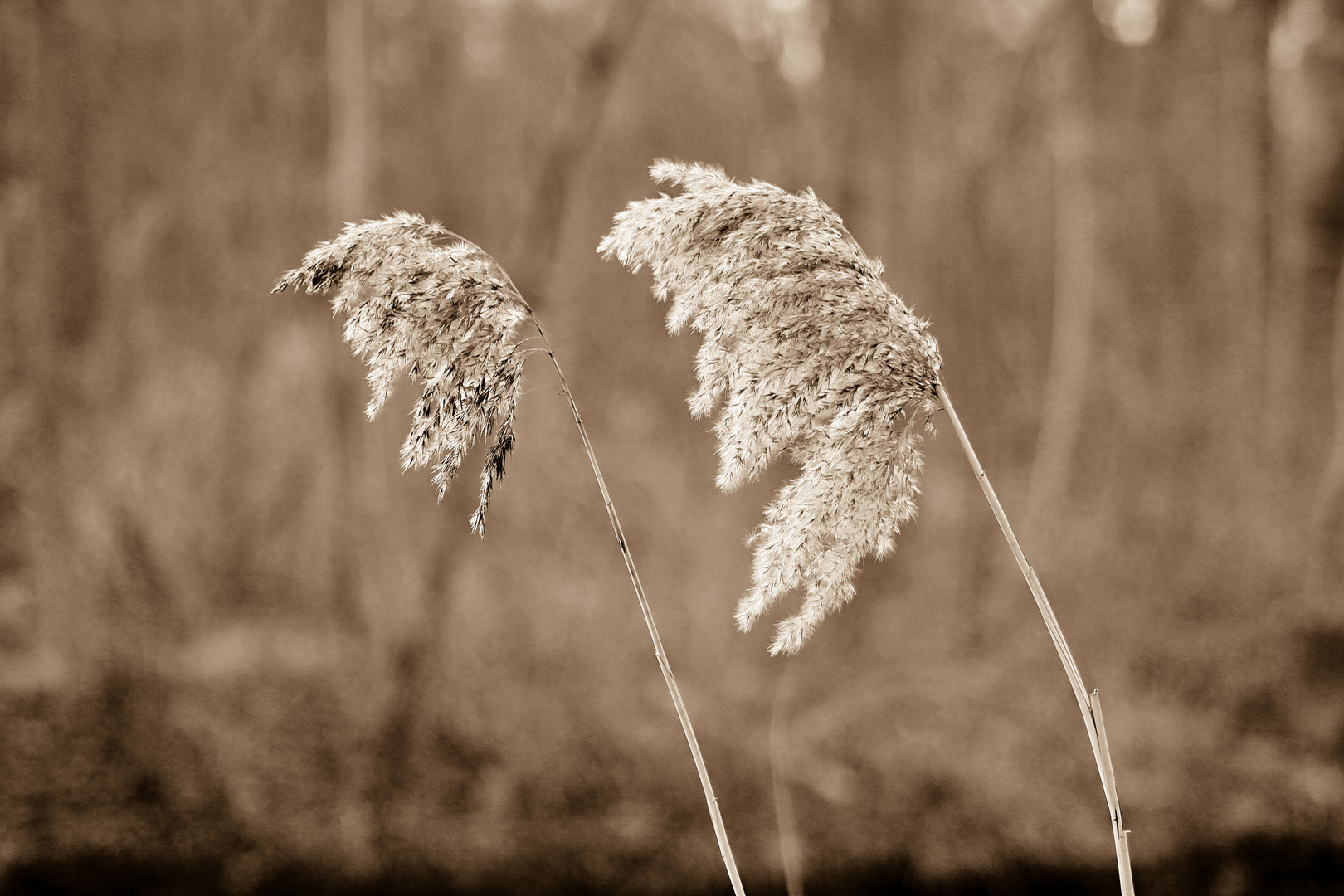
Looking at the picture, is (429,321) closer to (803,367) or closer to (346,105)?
(803,367)

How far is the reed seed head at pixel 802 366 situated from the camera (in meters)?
1.21

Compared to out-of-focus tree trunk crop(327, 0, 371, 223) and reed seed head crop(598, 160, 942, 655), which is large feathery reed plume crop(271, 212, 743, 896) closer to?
reed seed head crop(598, 160, 942, 655)

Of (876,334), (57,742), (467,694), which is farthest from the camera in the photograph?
(467,694)

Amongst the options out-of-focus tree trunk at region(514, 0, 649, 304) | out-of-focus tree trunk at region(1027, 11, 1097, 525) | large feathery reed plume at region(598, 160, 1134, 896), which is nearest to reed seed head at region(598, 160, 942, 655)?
large feathery reed plume at region(598, 160, 1134, 896)

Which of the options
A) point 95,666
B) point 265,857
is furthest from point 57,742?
point 265,857

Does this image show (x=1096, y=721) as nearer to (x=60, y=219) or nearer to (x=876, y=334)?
(x=876, y=334)

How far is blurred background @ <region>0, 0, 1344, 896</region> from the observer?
3102 mm

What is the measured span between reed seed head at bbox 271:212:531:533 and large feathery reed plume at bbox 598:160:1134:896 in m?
0.23

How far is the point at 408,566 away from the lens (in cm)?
328

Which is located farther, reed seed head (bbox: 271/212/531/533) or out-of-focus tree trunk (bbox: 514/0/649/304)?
out-of-focus tree trunk (bbox: 514/0/649/304)

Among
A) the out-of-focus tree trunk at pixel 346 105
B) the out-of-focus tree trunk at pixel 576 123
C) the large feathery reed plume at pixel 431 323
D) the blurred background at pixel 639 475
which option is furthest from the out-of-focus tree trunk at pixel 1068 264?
the out-of-focus tree trunk at pixel 346 105

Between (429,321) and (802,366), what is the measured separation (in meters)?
0.59

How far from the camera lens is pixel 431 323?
1.30 m

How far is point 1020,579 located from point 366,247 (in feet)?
9.63
